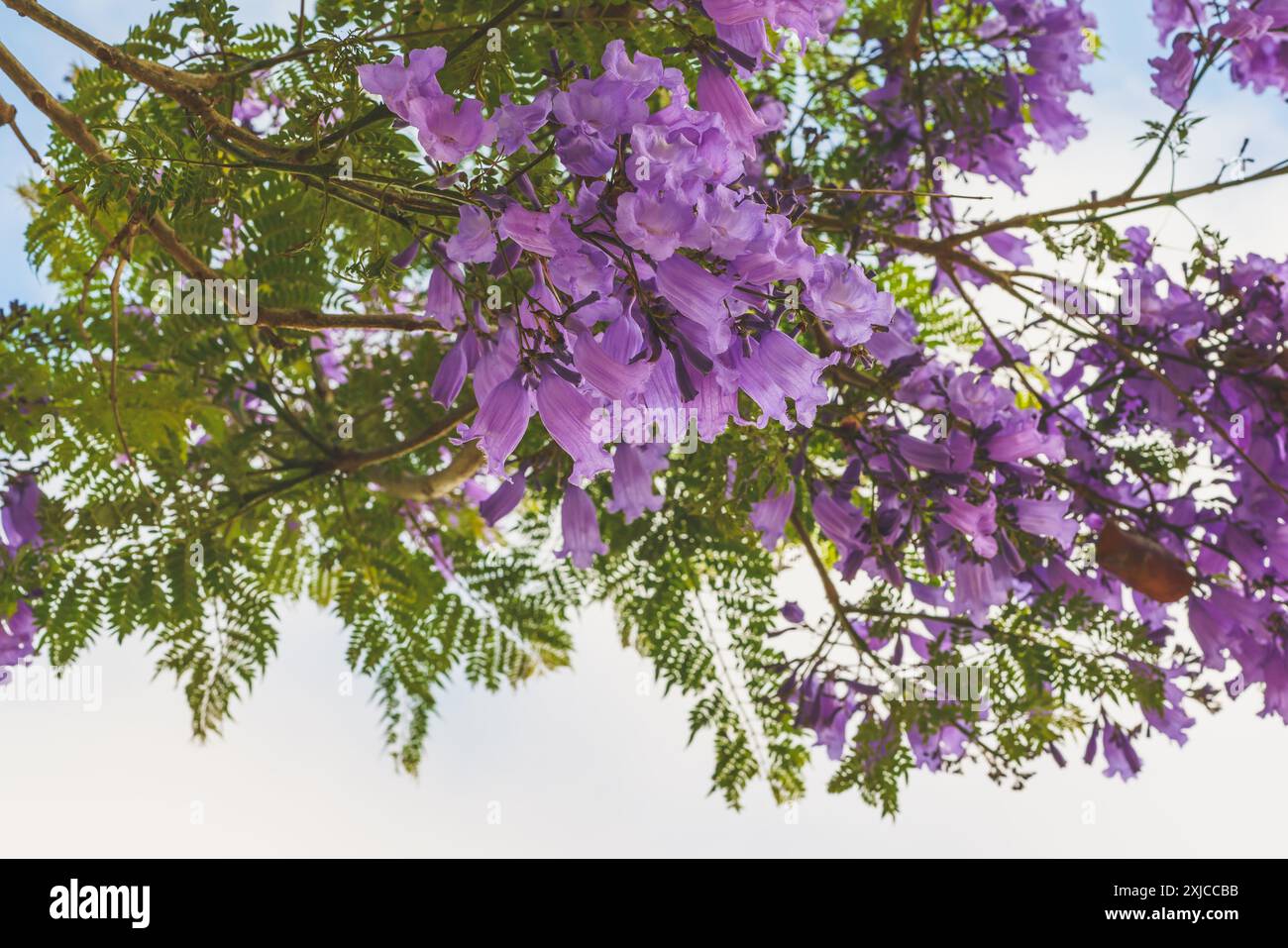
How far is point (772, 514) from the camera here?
4.13 feet

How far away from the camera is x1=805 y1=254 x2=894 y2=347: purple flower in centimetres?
73

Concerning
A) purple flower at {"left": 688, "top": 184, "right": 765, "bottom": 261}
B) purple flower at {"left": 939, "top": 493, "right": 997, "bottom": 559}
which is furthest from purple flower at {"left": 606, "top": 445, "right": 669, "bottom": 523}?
purple flower at {"left": 688, "top": 184, "right": 765, "bottom": 261}

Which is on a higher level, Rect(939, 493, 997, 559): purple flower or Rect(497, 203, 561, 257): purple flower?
Rect(497, 203, 561, 257): purple flower

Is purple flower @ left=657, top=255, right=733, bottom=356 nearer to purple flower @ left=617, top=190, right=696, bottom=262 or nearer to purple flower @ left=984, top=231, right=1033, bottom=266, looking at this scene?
purple flower @ left=617, top=190, right=696, bottom=262

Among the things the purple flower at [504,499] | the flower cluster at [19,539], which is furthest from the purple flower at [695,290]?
the flower cluster at [19,539]

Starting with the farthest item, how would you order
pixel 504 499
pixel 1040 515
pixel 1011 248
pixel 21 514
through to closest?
pixel 1011 248 → pixel 21 514 → pixel 1040 515 → pixel 504 499

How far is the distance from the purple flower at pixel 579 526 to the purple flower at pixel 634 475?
0.12ft

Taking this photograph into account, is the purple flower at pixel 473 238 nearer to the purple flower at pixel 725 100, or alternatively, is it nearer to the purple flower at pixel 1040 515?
the purple flower at pixel 725 100

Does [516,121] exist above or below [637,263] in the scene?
above

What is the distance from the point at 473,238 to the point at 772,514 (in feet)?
2.00

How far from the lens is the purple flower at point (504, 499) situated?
1.12 meters

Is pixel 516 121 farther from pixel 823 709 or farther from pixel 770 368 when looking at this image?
pixel 823 709

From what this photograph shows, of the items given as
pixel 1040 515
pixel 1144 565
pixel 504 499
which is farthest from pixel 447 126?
pixel 1144 565

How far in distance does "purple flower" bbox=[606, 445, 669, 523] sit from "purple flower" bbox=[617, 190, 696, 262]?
513mm
